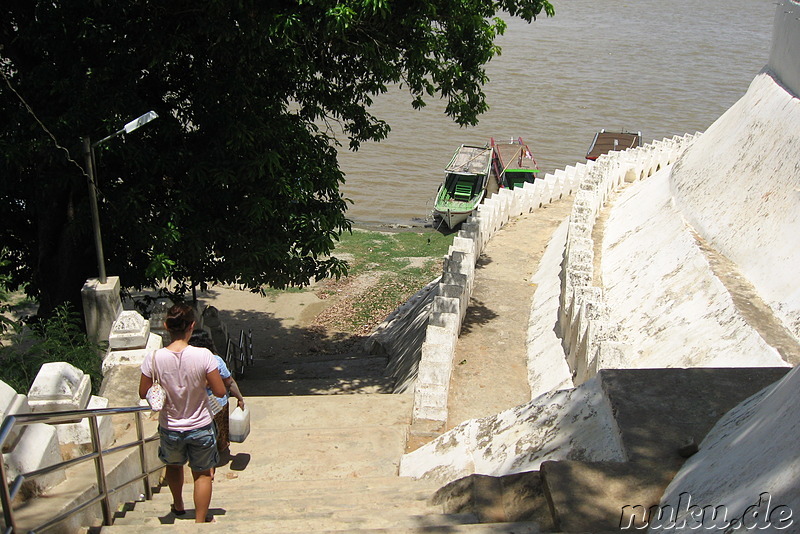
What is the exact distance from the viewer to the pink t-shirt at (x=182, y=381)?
447 centimetres

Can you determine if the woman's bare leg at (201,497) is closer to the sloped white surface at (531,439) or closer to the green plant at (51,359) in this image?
the sloped white surface at (531,439)

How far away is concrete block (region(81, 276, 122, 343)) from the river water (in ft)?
60.3

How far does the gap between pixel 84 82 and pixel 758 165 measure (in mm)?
7945

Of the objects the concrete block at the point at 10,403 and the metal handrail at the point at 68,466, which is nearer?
the metal handrail at the point at 68,466

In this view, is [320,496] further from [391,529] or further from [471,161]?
[471,161]

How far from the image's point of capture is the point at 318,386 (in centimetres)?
1041

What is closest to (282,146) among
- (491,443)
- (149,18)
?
(149,18)

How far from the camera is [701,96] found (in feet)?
113

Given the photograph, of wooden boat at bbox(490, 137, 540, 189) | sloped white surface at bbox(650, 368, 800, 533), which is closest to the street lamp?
sloped white surface at bbox(650, 368, 800, 533)

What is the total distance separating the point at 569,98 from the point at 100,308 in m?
29.7

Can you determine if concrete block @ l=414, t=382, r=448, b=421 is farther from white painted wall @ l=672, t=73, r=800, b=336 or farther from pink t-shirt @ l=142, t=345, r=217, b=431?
white painted wall @ l=672, t=73, r=800, b=336

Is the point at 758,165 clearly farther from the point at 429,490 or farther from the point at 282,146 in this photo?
the point at 429,490

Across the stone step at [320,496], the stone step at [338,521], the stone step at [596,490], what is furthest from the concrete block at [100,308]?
the stone step at [596,490]

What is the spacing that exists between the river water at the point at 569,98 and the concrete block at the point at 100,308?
18382 millimetres
